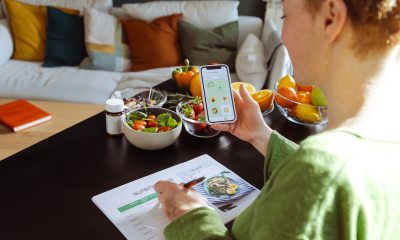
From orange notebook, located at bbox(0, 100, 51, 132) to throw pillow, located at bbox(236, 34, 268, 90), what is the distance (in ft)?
4.90

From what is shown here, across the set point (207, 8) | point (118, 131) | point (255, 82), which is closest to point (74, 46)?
point (207, 8)

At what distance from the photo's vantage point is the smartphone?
1188mm

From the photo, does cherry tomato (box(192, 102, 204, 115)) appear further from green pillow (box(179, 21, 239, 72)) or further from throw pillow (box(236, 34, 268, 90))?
green pillow (box(179, 21, 239, 72))

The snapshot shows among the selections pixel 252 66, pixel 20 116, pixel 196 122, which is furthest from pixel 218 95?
pixel 252 66

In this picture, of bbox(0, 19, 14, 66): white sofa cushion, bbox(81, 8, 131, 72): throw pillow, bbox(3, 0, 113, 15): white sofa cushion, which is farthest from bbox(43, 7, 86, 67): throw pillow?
bbox(0, 19, 14, 66): white sofa cushion

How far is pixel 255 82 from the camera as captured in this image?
2.84 m

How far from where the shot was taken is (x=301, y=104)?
1335 mm

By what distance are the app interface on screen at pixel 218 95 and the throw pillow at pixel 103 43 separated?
2044 mm

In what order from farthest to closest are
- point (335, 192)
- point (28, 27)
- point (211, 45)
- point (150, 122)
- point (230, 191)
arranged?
1. point (28, 27)
2. point (211, 45)
3. point (150, 122)
4. point (230, 191)
5. point (335, 192)

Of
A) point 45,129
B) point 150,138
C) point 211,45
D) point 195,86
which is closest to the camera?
point 150,138

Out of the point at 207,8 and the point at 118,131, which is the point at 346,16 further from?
the point at 207,8

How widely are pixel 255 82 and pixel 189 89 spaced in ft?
4.43

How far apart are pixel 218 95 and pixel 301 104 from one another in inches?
11.8

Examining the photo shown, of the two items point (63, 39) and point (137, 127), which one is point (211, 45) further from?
point (137, 127)
